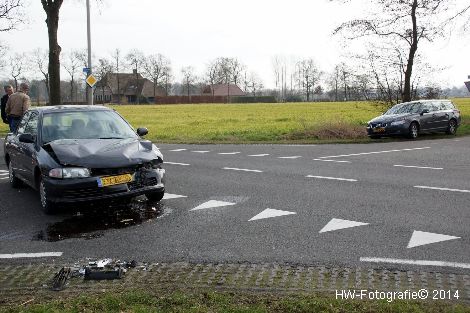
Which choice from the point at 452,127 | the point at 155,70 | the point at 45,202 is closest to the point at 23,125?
the point at 45,202

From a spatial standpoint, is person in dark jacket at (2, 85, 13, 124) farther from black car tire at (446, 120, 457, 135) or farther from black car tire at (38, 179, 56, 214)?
black car tire at (446, 120, 457, 135)

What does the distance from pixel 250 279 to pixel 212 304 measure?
0.73 metres

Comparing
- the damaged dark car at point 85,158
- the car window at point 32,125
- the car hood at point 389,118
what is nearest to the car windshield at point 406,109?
the car hood at point 389,118

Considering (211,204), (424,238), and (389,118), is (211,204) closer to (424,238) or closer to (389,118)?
(424,238)

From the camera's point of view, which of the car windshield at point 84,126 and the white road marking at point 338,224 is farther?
the car windshield at point 84,126

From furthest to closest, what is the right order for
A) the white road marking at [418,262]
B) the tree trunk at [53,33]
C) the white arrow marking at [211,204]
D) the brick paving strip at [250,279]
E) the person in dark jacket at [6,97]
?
the tree trunk at [53,33], the person in dark jacket at [6,97], the white arrow marking at [211,204], the white road marking at [418,262], the brick paving strip at [250,279]

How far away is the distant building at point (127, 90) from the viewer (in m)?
122

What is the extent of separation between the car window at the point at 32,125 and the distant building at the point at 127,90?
113m

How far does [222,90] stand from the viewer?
5305 inches

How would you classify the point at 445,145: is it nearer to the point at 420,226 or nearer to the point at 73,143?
the point at 420,226

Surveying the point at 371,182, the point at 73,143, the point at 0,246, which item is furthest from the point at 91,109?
the point at 371,182

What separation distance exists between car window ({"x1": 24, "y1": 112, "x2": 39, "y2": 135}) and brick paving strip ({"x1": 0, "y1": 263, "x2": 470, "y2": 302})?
4.01 metres

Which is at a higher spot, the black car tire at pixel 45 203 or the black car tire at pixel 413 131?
the black car tire at pixel 413 131

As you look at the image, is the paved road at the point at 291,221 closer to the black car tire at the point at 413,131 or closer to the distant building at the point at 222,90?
the black car tire at the point at 413,131
